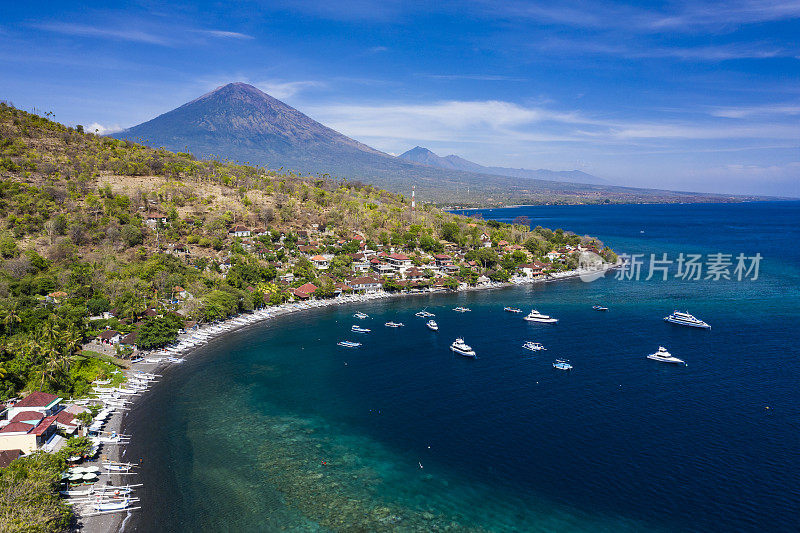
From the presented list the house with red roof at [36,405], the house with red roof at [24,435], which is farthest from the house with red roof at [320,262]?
the house with red roof at [24,435]

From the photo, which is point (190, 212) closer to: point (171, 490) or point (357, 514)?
point (171, 490)

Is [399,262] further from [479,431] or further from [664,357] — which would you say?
[479,431]

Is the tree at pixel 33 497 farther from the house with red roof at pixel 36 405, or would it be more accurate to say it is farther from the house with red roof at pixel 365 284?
the house with red roof at pixel 365 284

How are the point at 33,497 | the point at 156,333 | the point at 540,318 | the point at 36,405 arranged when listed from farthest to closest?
the point at 540,318 → the point at 156,333 → the point at 36,405 → the point at 33,497

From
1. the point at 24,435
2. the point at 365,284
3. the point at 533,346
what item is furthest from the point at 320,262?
the point at 24,435

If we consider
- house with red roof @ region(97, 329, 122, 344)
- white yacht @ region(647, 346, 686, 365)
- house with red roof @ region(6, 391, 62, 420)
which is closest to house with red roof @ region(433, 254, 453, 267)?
white yacht @ region(647, 346, 686, 365)

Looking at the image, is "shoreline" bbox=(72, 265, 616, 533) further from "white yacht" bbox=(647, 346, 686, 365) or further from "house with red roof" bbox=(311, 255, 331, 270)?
"white yacht" bbox=(647, 346, 686, 365)

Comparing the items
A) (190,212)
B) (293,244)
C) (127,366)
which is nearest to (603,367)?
(127,366)
